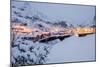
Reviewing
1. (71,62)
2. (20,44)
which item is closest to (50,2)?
(20,44)

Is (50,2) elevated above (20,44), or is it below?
above

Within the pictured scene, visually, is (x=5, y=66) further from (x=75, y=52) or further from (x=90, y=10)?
(x=90, y=10)

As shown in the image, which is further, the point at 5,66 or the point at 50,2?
the point at 50,2

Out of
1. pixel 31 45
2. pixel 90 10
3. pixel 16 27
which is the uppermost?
pixel 90 10

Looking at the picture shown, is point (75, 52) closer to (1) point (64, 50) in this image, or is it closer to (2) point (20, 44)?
(1) point (64, 50)

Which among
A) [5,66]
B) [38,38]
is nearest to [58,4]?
[38,38]

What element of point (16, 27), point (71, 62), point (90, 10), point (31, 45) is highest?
point (90, 10)
